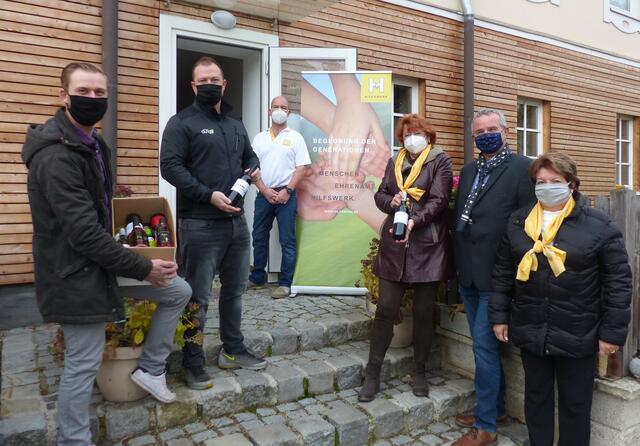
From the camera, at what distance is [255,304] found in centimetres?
487

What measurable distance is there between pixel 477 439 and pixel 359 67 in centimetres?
492

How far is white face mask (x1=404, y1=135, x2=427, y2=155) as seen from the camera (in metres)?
3.50

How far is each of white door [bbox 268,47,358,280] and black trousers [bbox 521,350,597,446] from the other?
3205 millimetres

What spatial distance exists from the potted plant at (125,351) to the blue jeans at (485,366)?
1750 millimetres

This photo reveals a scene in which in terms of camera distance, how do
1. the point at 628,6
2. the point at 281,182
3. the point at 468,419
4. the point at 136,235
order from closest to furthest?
the point at 136,235
the point at 468,419
the point at 281,182
the point at 628,6

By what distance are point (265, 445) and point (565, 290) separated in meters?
→ 1.80

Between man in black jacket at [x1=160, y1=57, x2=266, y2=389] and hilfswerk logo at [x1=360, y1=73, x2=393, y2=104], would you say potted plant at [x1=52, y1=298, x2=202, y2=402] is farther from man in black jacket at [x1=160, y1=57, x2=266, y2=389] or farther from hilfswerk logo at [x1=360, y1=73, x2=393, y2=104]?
hilfswerk logo at [x1=360, y1=73, x2=393, y2=104]

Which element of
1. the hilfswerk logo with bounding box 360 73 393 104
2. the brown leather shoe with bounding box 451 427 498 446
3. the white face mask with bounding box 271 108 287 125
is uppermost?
the hilfswerk logo with bounding box 360 73 393 104

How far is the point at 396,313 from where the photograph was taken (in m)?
3.49

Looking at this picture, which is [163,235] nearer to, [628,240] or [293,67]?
[628,240]

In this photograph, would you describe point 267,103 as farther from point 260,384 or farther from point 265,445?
point 265,445

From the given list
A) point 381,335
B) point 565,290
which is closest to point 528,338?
point 565,290

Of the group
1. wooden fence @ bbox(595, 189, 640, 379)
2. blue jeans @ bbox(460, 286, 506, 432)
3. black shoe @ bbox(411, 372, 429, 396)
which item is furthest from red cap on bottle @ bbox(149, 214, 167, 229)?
wooden fence @ bbox(595, 189, 640, 379)

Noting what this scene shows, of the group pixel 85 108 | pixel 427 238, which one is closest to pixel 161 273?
pixel 85 108
